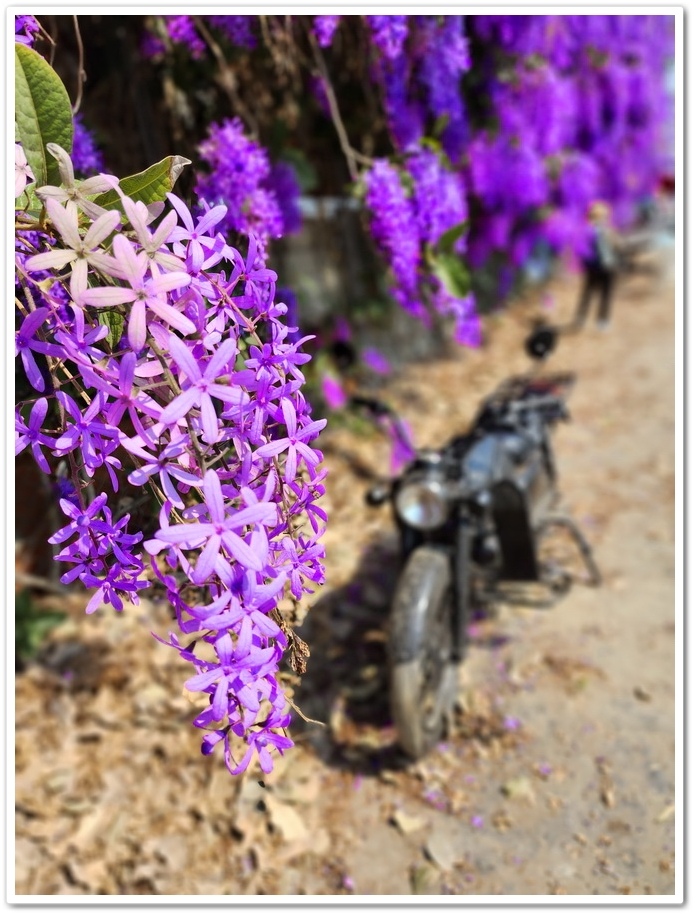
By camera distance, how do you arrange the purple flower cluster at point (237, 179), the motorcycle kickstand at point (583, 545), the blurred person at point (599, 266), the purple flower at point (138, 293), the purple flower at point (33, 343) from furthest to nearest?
the blurred person at point (599, 266)
the motorcycle kickstand at point (583, 545)
the purple flower cluster at point (237, 179)
the purple flower at point (33, 343)
the purple flower at point (138, 293)

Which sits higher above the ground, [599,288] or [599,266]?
[599,266]

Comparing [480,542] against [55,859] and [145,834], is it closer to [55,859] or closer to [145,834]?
[145,834]

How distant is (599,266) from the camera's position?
8.27 meters

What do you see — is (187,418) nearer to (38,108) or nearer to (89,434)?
(89,434)

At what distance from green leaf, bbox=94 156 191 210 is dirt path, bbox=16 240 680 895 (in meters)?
1.89

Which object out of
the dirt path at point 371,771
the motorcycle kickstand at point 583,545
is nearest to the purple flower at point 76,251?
the dirt path at point 371,771

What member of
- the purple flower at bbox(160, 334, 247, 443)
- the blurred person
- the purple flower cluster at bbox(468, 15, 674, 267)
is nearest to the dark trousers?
the blurred person

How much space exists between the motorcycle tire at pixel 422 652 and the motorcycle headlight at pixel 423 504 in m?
0.14

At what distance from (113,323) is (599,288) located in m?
8.29

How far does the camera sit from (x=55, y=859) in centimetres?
251

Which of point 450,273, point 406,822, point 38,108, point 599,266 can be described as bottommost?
point 406,822

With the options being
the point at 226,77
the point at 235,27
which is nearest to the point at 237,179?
the point at 235,27

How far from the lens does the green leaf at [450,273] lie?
2.88 metres

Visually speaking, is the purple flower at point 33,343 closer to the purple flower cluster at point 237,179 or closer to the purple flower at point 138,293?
the purple flower at point 138,293
